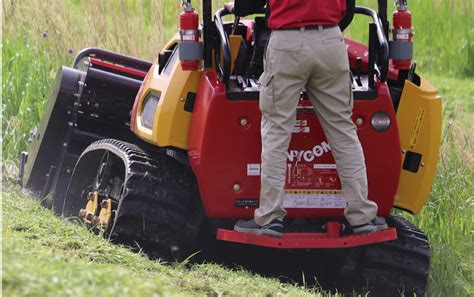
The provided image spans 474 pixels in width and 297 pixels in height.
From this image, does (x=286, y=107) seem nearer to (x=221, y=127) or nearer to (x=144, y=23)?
(x=221, y=127)

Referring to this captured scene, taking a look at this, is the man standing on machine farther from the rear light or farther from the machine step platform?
the rear light

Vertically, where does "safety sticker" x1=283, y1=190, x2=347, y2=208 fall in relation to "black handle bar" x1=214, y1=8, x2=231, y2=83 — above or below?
below

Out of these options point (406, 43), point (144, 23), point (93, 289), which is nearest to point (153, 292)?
point (93, 289)

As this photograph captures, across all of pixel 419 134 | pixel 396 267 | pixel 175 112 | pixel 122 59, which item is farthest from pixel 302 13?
pixel 122 59

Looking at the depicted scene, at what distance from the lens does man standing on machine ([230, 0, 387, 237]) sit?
594cm

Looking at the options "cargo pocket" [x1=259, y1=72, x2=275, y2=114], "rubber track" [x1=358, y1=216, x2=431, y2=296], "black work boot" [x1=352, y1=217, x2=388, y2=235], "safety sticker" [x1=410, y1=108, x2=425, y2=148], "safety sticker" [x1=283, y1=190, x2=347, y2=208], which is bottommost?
"rubber track" [x1=358, y1=216, x2=431, y2=296]

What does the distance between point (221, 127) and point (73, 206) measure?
1661mm

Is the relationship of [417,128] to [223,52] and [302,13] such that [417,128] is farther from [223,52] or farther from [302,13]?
[223,52]

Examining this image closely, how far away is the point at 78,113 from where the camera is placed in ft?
25.7

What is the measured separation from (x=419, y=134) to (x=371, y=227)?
23.4 inches

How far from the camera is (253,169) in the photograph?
6312 millimetres

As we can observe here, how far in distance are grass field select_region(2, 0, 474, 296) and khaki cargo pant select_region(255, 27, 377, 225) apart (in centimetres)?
54

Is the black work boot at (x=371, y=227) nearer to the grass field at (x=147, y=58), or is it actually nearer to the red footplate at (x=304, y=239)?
the red footplate at (x=304, y=239)

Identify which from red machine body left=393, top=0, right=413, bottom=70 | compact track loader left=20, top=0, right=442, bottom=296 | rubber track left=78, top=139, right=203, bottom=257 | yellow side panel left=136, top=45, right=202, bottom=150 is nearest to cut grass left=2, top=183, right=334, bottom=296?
rubber track left=78, top=139, right=203, bottom=257
